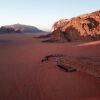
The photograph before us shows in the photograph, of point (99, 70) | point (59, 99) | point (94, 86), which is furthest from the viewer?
point (99, 70)

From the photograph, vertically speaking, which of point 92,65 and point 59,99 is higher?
point 92,65

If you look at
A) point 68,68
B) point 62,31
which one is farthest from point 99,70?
point 62,31

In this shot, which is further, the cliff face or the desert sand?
the cliff face

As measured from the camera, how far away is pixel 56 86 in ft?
22.9

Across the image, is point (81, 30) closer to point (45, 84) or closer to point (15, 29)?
point (45, 84)

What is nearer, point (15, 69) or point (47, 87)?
point (47, 87)

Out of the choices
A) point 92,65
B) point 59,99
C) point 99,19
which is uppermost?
point 99,19

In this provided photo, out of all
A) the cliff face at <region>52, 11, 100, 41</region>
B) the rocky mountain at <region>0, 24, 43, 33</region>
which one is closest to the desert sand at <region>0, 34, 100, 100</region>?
the cliff face at <region>52, 11, 100, 41</region>

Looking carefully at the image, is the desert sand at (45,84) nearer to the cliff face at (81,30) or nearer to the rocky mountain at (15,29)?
the cliff face at (81,30)

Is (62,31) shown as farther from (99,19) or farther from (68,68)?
(68,68)

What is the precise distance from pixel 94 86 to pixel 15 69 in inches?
152

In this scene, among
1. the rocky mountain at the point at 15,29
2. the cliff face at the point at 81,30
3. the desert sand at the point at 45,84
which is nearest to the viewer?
the desert sand at the point at 45,84

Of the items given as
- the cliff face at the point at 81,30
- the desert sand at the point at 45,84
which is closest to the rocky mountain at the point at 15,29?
the cliff face at the point at 81,30

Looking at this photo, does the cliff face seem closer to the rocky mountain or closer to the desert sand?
the desert sand
